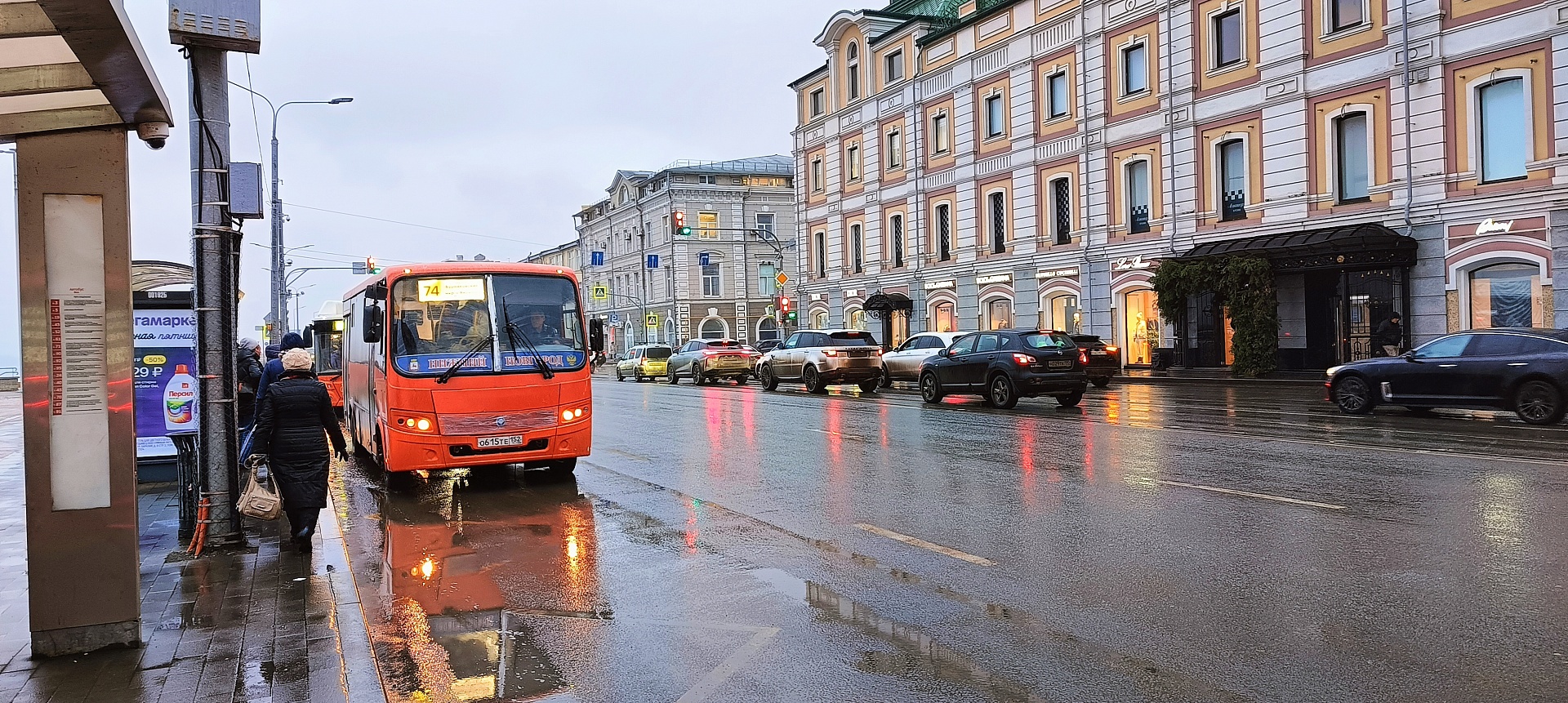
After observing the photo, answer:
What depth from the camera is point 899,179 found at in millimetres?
44938

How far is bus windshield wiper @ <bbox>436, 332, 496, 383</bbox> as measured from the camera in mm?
11404

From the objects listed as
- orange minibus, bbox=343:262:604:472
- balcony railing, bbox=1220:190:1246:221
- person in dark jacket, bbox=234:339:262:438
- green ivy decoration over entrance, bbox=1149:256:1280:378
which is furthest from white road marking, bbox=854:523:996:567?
balcony railing, bbox=1220:190:1246:221

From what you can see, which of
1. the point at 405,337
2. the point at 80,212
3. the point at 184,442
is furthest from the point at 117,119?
the point at 405,337

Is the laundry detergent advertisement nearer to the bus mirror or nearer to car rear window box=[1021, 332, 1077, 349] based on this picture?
the bus mirror

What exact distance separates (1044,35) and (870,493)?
98.1ft

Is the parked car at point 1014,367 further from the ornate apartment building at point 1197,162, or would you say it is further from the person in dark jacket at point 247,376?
the person in dark jacket at point 247,376

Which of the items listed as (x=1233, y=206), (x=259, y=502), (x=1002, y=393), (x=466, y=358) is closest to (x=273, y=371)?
(x=466, y=358)

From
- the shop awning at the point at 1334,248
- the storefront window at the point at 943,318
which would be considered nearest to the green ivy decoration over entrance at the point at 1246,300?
the shop awning at the point at 1334,248

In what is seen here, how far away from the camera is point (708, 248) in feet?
266

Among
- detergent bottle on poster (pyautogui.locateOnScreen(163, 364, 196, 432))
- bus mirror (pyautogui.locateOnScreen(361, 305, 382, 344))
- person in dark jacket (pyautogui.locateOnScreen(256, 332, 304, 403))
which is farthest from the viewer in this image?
detergent bottle on poster (pyautogui.locateOnScreen(163, 364, 196, 432))

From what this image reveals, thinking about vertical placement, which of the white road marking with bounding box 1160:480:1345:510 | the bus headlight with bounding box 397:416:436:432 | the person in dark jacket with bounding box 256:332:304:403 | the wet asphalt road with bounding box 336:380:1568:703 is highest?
the person in dark jacket with bounding box 256:332:304:403

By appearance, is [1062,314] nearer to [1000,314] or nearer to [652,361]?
[1000,314]

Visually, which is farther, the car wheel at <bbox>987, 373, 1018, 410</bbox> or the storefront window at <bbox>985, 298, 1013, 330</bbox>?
A: the storefront window at <bbox>985, 298, 1013, 330</bbox>

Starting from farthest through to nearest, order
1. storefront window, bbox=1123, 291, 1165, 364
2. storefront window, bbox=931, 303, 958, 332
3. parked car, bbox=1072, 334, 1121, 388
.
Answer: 1. storefront window, bbox=931, 303, 958, 332
2. storefront window, bbox=1123, 291, 1165, 364
3. parked car, bbox=1072, 334, 1121, 388
